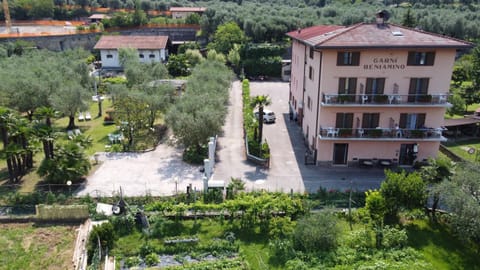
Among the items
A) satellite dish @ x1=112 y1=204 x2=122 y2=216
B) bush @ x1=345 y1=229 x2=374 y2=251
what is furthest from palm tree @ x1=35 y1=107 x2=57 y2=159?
bush @ x1=345 y1=229 x2=374 y2=251

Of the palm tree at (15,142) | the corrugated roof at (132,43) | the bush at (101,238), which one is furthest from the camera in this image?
the corrugated roof at (132,43)

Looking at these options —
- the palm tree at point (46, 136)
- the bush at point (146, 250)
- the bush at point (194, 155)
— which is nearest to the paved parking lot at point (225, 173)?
the bush at point (194, 155)

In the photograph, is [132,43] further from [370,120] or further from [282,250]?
[282,250]

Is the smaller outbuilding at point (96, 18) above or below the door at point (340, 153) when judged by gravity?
above

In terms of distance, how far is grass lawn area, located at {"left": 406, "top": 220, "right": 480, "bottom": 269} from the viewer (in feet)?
61.5

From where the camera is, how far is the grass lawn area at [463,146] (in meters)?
32.0

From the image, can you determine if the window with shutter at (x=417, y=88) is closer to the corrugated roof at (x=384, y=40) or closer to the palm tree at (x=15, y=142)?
the corrugated roof at (x=384, y=40)

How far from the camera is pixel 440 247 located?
65.4 feet

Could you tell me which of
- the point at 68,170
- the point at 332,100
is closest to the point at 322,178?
the point at 332,100

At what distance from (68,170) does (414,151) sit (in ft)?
84.5

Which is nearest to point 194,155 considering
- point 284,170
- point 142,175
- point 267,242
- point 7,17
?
point 142,175

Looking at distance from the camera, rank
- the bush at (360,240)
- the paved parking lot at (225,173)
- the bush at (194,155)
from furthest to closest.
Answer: the bush at (194,155) < the paved parking lot at (225,173) < the bush at (360,240)

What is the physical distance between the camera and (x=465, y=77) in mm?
56562

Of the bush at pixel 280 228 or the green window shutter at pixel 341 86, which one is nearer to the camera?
the bush at pixel 280 228
